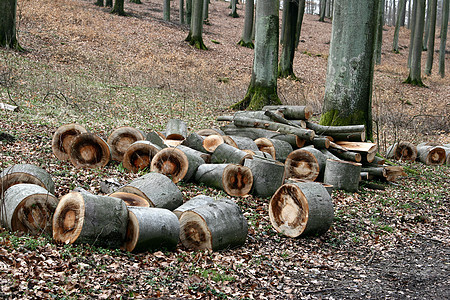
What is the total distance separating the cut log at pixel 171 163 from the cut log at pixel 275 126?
2673 millimetres

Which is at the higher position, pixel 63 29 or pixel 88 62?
pixel 63 29

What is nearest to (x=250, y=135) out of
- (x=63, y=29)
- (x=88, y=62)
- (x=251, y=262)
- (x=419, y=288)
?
(x=251, y=262)

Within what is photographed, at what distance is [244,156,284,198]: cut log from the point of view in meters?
6.62

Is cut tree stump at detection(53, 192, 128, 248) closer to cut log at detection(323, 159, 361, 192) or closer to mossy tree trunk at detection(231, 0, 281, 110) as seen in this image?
cut log at detection(323, 159, 361, 192)

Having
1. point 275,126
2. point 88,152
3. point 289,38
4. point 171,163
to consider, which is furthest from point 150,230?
point 289,38

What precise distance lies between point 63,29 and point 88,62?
213 inches

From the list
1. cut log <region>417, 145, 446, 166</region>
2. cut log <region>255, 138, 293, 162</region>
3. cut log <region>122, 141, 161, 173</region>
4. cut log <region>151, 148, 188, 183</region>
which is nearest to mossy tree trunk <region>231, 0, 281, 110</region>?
cut log <region>255, 138, 293, 162</region>

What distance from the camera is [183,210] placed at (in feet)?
17.2

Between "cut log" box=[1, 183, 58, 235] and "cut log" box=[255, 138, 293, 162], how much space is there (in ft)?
14.8

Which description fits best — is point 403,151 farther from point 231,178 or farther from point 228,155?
point 231,178

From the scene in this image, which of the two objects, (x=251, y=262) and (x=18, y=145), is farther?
(x=18, y=145)

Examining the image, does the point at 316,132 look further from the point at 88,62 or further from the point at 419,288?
the point at 88,62

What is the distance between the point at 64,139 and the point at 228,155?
302 centimetres

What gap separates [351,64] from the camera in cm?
883
